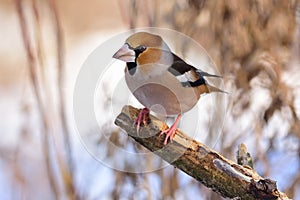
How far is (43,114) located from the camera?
48.4 inches

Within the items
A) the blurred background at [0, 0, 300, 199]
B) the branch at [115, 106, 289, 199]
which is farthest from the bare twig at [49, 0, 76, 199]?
the branch at [115, 106, 289, 199]

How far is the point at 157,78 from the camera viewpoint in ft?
1.75

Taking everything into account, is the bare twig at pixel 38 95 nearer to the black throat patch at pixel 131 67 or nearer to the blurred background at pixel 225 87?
the blurred background at pixel 225 87

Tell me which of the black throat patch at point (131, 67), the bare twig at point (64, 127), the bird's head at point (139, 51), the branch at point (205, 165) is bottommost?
the branch at point (205, 165)

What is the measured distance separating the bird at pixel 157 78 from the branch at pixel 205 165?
0.01 m

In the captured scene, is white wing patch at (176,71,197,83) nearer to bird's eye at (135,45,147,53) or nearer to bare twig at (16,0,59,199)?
bird's eye at (135,45,147,53)

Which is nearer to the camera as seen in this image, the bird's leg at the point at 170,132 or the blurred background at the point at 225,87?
the bird's leg at the point at 170,132

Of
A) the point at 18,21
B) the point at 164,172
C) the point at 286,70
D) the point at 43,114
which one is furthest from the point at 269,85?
the point at 18,21

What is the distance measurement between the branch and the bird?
0.5 inches

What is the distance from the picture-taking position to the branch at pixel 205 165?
1.87 ft

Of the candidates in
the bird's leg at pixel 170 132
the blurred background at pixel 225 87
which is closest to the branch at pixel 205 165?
the bird's leg at pixel 170 132

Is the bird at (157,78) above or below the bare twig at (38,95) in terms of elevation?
below

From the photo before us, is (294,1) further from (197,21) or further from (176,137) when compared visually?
(176,137)

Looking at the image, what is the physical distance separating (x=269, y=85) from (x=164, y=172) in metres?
0.36
